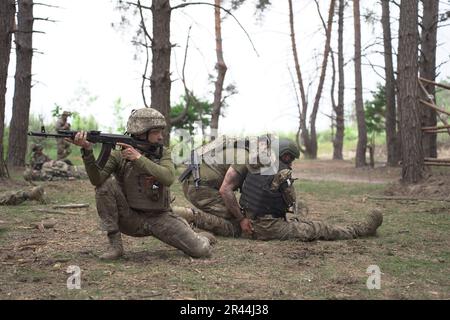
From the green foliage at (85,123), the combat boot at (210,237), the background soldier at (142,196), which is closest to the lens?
the background soldier at (142,196)

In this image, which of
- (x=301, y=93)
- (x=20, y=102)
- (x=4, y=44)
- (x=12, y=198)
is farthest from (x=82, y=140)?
(x=301, y=93)

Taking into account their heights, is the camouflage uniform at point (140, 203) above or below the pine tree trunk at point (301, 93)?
below

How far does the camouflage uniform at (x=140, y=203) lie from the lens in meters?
4.72

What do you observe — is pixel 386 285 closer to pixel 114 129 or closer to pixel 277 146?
pixel 277 146

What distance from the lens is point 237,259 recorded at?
493cm

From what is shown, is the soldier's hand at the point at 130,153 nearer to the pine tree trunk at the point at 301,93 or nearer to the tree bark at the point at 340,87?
the tree bark at the point at 340,87

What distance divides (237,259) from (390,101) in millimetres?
13058

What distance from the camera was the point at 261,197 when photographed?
5836 millimetres

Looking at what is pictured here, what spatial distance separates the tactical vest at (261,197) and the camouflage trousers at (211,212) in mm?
303

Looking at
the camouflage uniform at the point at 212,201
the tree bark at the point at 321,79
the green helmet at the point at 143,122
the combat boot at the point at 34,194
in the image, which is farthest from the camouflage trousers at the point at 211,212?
the tree bark at the point at 321,79

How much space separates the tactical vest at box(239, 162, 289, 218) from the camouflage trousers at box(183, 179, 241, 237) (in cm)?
30

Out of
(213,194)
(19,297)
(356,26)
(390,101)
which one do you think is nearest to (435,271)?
(213,194)

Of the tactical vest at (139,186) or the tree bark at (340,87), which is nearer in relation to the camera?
the tactical vest at (139,186)

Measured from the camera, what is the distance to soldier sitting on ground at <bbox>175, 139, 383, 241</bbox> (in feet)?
19.0
